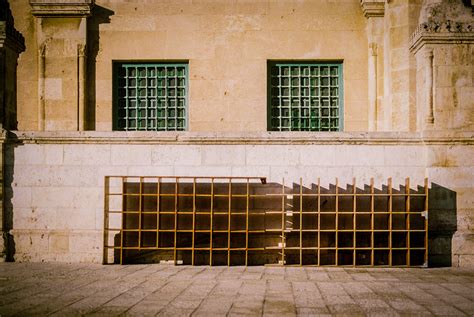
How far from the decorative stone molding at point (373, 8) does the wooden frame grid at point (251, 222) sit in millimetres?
5463

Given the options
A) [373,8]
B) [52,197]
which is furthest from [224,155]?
[373,8]

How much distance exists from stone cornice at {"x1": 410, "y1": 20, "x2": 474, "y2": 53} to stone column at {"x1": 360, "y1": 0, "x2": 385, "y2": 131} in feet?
9.44

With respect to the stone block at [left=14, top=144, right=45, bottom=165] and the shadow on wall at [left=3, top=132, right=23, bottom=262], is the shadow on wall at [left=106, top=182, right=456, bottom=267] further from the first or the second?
the shadow on wall at [left=3, top=132, right=23, bottom=262]

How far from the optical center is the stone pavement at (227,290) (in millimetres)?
5156

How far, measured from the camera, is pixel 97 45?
480 inches

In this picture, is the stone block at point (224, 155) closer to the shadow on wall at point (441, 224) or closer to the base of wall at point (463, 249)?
the shadow on wall at point (441, 224)

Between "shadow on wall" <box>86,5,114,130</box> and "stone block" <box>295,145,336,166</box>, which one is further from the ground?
"shadow on wall" <box>86,5,114,130</box>

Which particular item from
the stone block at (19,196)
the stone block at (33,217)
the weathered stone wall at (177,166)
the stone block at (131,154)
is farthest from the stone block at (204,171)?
the stone block at (19,196)

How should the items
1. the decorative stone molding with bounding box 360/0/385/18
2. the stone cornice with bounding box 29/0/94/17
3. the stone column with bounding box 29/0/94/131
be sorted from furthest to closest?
the stone column with bounding box 29/0/94/131, the stone cornice with bounding box 29/0/94/17, the decorative stone molding with bounding box 360/0/385/18

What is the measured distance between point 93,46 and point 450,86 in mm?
9070

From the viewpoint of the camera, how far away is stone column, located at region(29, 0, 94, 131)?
39.4ft

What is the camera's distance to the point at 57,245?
8.60 m

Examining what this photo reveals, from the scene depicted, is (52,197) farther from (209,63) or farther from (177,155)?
(209,63)

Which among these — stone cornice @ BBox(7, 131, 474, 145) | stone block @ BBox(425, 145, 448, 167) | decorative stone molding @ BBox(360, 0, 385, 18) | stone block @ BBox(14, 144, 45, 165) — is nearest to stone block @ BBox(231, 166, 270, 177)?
stone cornice @ BBox(7, 131, 474, 145)
